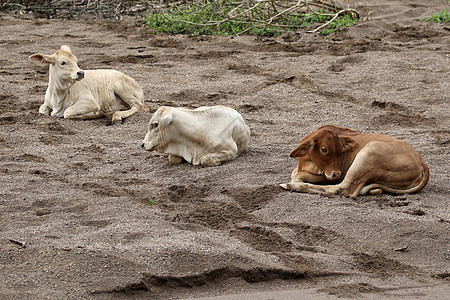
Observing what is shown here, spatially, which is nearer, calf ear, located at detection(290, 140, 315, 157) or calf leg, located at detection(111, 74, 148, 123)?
calf ear, located at detection(290, 140, 315, 157)

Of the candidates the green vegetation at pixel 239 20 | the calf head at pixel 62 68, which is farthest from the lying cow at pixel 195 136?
the green vegetation at pixel 239 20

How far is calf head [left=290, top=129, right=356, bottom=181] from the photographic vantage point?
17.5 feet

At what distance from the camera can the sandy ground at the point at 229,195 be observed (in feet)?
13.0

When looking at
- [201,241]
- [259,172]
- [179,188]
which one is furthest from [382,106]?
[201,241]

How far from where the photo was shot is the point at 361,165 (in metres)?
5.27

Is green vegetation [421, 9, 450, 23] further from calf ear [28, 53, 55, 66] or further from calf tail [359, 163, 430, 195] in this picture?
calf tail [359, 163, 430, 195]

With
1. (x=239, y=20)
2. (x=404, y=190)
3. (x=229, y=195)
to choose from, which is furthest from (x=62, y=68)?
(x=239, y=20)

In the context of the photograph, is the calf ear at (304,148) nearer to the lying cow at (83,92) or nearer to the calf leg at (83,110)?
the lying cow at (83,92)

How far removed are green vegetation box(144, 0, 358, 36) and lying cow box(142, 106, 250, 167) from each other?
5.97m

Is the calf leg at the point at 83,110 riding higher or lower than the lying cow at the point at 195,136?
lower

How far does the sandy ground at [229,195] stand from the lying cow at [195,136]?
6.1 inches

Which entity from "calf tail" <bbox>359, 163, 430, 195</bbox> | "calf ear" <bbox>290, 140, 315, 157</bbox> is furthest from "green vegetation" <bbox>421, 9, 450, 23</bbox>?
"calf ear" <bbox>290, 140, 315, 157</bbox>

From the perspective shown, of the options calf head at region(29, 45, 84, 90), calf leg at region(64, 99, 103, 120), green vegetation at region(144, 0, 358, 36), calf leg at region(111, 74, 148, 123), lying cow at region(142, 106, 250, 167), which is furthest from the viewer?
green vegetation at region(144, 0, 358, 36)

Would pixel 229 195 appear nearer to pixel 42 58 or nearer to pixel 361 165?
pixel 361 165
